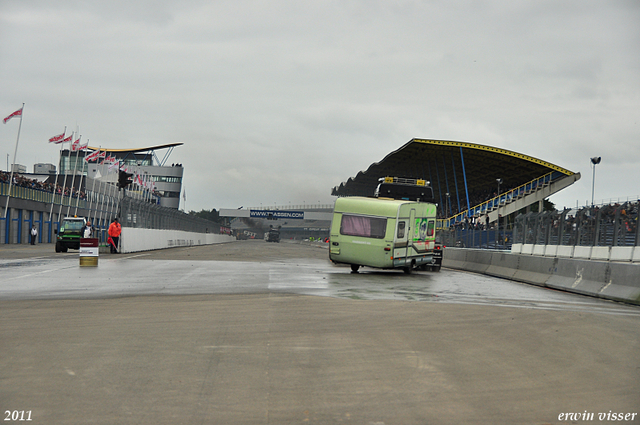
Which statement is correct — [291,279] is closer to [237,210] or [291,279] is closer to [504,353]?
[504,353]

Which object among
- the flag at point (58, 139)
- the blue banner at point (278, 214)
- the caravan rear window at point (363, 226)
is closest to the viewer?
the caravan rear window at point (363, 226)

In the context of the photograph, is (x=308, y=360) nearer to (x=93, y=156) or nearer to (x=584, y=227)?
(x=584, y=227)

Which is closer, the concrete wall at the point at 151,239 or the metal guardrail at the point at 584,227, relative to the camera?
the metal guardrail at the point at 584,227

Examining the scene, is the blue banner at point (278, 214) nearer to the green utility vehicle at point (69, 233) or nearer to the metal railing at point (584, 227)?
the green utility vehicle at point (69, 233)

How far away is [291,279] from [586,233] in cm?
943

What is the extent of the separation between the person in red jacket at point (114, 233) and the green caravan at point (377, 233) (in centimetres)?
1493

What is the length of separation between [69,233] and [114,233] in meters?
4.39

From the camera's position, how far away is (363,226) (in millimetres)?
22969

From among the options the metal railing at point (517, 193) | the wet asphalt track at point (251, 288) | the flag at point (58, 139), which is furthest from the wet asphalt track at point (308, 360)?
the metal railing at point (517, 193)

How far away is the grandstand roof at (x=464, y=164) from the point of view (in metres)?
66.9

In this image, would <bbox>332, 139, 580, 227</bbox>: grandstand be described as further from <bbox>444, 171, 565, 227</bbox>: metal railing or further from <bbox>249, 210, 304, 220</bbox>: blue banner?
<bbox>249, 210, 304, 220</bbox>: blue banner

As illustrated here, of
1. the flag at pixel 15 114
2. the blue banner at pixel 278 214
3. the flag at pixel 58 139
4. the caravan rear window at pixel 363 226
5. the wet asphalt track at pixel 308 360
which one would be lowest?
the wet asphalt track at pixel 308 360

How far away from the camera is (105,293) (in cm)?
1347

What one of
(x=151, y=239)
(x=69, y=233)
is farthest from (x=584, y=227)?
(x=151, y=239)
